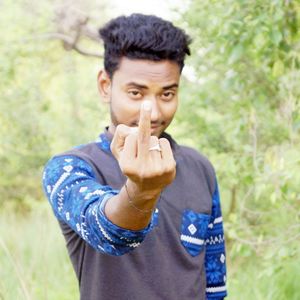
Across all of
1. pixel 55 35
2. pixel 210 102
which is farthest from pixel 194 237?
pixel 55 35

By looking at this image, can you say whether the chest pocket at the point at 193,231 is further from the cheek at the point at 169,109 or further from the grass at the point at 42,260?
the grass at the point at 42,260

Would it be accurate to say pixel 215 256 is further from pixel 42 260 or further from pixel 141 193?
pixel 42 260

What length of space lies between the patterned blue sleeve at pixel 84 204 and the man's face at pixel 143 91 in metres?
0.17

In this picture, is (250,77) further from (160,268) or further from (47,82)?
(47,82)

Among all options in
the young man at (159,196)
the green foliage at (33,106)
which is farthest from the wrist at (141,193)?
the green foliage at (33,106)

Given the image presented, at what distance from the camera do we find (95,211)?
1.20 meters

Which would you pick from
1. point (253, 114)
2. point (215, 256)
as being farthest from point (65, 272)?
point (215, 256)

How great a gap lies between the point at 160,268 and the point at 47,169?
38 cm

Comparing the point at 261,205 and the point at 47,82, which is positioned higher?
the point at 47,82

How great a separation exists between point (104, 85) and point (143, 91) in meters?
0.19

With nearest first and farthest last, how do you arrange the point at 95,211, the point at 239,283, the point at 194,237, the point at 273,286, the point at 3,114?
1. the point at 95,211
2. the point at 194,237
3. the point at 273,286
4. the point at 239,283
5. the point at 3,114

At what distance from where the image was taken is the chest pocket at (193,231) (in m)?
1.68

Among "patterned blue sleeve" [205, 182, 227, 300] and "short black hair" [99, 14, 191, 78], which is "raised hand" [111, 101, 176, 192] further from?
"patterned blue sleeve" [205, 182, 227, 300]

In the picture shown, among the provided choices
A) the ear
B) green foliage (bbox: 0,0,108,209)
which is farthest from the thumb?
green foliage (bbox: 0,0,108,209)
